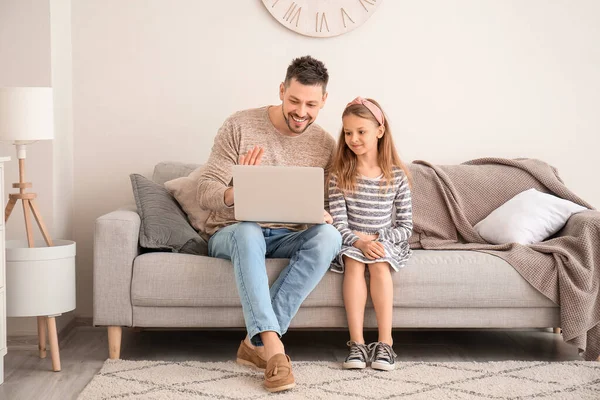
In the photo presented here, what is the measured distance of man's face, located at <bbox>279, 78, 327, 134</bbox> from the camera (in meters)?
2.67

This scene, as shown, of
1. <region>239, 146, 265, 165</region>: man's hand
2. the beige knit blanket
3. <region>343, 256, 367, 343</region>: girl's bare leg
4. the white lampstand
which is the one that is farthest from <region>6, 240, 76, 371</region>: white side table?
the beige knit blanket

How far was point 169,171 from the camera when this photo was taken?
3.22 m

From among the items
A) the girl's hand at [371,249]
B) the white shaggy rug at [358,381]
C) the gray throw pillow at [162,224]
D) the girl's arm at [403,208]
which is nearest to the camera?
the white shaggy rug at [358,381]

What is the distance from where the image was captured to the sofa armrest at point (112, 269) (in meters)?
2.63

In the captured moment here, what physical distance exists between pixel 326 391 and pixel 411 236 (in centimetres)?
99

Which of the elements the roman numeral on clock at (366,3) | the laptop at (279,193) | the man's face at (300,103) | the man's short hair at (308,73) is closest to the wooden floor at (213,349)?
the laptop at (279,193)

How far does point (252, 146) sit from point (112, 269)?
2.27 feet

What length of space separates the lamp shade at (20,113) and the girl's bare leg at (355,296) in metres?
1.20

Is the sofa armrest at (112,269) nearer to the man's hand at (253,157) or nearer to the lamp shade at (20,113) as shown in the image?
the lamp shade at (20,113)

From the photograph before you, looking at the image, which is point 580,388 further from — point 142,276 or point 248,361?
point 142,276

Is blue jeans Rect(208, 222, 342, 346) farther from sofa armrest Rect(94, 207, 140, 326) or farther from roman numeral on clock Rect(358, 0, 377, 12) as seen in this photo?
roman numeral on clock Rect(358, 0, 377, 12)

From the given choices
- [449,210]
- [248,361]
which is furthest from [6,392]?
[449,210]

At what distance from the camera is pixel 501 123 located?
3578 mm

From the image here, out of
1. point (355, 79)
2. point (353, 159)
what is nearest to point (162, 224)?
point (353, 159)
